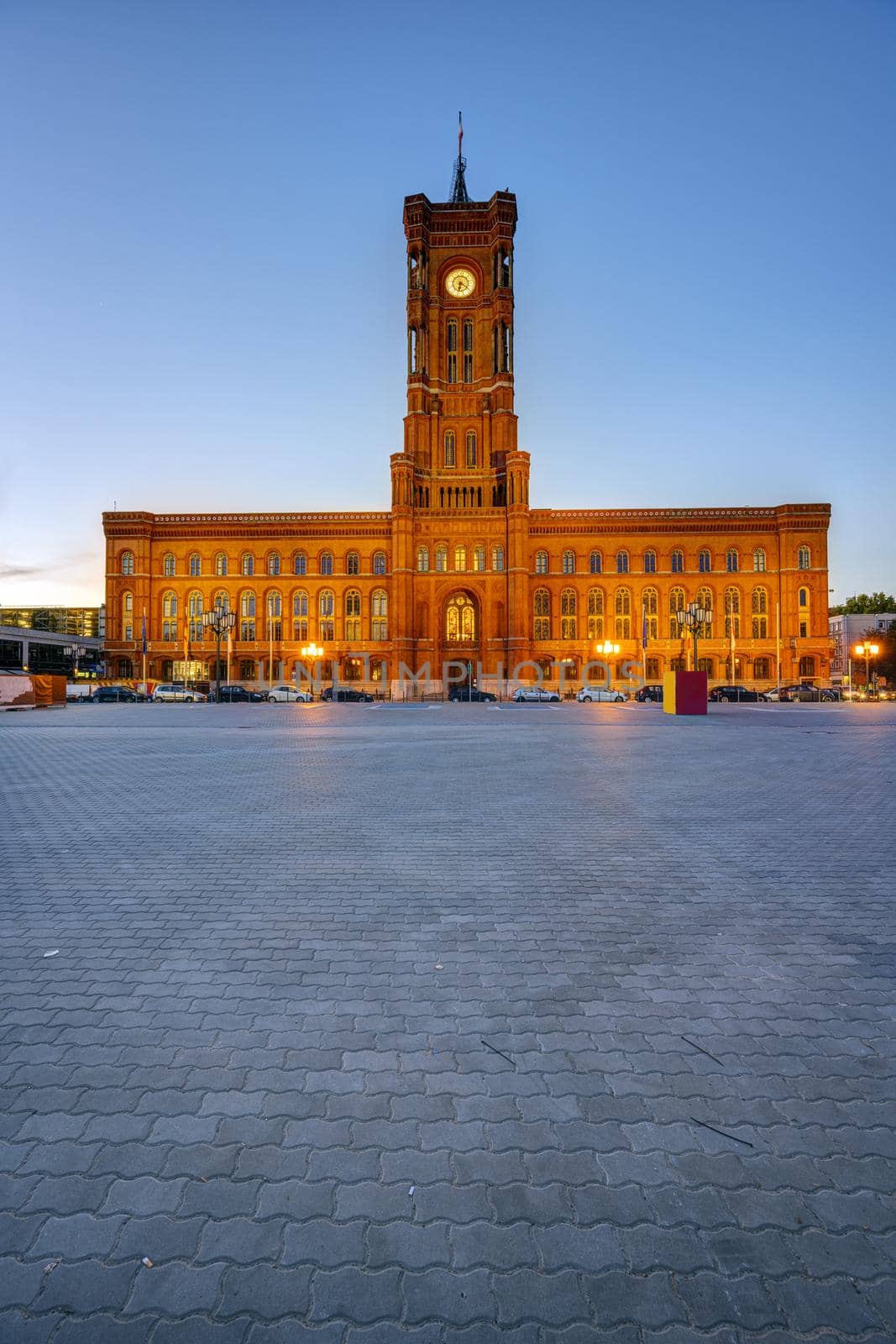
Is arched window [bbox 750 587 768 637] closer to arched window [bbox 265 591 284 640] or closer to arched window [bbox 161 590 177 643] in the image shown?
arched window [bbox 265 591 284 640]

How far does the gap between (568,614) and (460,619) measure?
32.9 feet

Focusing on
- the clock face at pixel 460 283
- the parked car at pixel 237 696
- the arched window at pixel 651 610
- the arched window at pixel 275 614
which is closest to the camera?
the parked car at pixel 237 696

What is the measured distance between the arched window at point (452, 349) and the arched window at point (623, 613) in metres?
26.7

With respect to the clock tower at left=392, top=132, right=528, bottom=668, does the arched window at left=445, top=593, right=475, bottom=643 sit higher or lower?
lower

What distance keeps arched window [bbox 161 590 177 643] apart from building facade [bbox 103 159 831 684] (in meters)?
0.11

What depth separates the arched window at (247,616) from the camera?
207 feet

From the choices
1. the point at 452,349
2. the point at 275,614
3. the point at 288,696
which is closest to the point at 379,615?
the point at 275,614

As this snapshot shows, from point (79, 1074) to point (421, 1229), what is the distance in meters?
1.64

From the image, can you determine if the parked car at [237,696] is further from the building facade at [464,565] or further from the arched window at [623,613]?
the arched window at [623,613]

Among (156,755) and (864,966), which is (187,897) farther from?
(156,755)

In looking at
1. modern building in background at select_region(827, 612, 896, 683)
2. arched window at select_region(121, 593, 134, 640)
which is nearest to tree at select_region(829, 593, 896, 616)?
modern building in background at select_region(827, 612, 896, 683)

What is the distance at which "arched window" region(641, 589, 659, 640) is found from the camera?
61969mm

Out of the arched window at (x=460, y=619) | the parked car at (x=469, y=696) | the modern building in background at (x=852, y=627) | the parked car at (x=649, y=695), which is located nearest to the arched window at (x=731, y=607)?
the parked car at (x=649, y=695)

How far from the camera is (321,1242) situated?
76.8 inches
